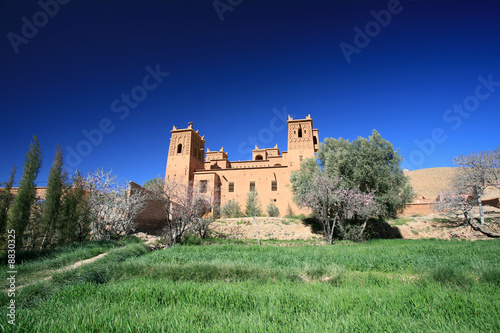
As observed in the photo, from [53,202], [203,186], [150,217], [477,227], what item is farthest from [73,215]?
[477,227]

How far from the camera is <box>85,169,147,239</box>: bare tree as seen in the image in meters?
15.7

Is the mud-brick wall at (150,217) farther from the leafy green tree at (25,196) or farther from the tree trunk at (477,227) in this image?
the tree trunk at (477,227)

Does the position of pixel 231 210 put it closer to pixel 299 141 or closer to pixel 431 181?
pixel 299 141

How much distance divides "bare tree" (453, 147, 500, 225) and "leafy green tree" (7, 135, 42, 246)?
29091mm

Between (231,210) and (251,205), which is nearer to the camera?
(251,205)

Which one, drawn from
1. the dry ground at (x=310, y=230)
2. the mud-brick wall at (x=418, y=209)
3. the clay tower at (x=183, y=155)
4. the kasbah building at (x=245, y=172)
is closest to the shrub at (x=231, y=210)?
the kasbah building at (x=245, y=172)

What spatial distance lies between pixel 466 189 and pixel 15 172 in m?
30.7

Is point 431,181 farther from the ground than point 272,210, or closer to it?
farther from the ground

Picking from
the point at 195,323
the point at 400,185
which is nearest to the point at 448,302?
the point at 195,323

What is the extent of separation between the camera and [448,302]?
3236 millimetres

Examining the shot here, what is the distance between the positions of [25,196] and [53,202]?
1.86 m

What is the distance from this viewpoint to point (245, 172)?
106 ft

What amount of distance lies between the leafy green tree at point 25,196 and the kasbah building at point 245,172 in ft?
66.2

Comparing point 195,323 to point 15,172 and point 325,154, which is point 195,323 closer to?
point 15,172
